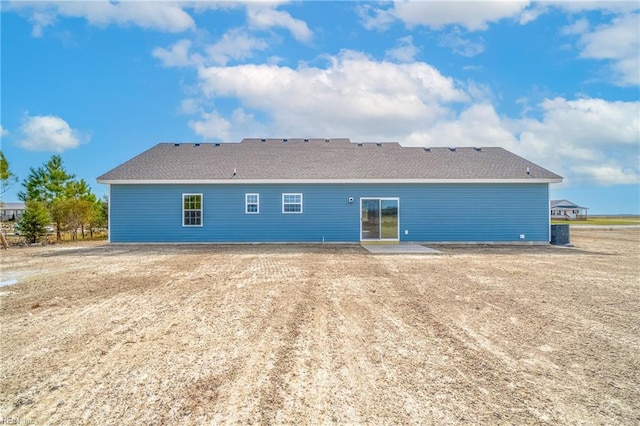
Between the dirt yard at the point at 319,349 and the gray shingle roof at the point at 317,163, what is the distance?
26.0 ft

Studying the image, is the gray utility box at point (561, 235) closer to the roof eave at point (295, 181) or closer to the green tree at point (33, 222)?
the roof eave at point (295, 181)

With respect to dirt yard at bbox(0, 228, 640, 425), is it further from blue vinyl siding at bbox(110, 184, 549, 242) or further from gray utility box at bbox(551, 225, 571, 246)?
gray utility box at bbox(551, 225, 571, 246)

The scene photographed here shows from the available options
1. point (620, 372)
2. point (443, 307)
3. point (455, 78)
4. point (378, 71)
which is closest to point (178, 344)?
point (443, 307)

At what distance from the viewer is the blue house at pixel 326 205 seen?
1488 cm

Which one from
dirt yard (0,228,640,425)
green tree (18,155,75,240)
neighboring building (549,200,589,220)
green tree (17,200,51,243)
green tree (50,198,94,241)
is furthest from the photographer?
neighboring building (549,200,589,220)

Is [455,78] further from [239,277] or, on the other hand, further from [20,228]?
[20,228]

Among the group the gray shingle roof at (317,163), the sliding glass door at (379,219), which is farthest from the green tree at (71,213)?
the sliding glass door at (379,219)

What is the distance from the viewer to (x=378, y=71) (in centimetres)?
1573

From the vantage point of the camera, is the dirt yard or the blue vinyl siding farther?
the blue vinyl siding

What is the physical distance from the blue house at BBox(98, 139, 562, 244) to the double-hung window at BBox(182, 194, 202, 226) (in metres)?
0.04

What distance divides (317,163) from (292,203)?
253cm

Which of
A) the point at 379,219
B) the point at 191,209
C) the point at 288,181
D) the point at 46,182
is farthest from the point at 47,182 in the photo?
the point at 379,219

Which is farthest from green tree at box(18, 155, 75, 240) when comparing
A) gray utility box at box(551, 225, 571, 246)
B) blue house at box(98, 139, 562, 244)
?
gray utility box at box(551, 225, 571, 246)

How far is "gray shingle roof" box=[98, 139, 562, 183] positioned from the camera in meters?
15.0
